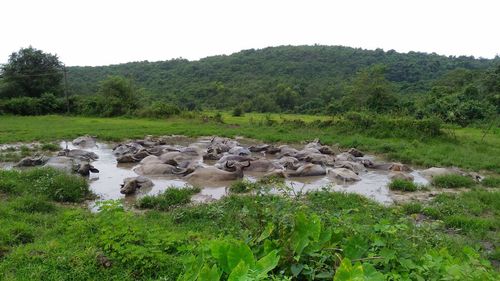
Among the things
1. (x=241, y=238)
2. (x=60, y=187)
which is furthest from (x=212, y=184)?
(x=241, y=238)

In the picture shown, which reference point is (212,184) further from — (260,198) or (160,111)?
(160,111)

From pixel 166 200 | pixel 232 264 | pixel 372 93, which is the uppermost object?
pixel 232 264

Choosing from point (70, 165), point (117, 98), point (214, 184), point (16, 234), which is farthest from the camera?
point (117, 98)

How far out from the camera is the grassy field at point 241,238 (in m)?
2.62

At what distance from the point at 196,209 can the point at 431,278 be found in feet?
17.6

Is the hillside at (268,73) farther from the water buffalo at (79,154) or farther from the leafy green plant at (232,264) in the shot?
the leafy green plant at (232,264)

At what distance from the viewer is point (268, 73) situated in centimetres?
6594

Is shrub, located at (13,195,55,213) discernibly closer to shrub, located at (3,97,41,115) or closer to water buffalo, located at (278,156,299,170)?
water buffalo, located at (278,156,299,170)

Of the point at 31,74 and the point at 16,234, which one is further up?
the point at 31,74

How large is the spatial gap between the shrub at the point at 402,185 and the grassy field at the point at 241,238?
1139mm

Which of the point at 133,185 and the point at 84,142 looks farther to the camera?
the point at 84,142

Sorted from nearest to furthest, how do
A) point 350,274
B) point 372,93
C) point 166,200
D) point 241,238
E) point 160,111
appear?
point 350,274, point 241,238, point 166,200, point 160,111, point 372,93

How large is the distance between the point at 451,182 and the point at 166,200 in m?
7.16

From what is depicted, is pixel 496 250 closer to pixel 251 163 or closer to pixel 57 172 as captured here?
pixel 251 163
